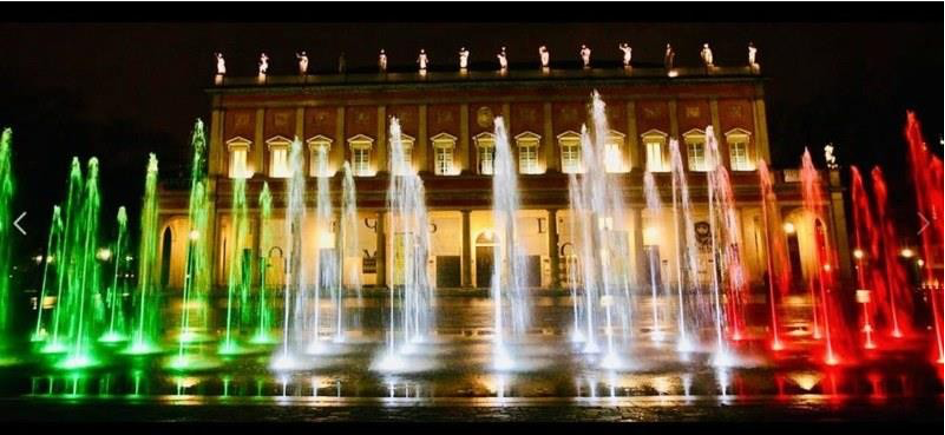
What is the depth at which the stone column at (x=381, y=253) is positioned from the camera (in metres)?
39.4

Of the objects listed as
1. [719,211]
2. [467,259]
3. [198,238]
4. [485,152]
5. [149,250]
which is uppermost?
[485,152]

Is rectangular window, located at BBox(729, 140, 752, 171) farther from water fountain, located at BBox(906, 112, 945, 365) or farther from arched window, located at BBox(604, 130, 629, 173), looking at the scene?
water fountain, located at BBox(906, 112, 945, 365)

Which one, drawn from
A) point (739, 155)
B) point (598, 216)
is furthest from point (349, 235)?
point (739, 155)

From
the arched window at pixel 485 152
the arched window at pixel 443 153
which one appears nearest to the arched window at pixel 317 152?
the arched window at pixel 443 153

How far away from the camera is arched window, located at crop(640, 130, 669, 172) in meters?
41.5

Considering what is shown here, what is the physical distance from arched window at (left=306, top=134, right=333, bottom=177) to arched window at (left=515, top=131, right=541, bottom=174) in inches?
486

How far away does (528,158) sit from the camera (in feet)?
138

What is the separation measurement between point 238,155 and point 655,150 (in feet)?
88.8

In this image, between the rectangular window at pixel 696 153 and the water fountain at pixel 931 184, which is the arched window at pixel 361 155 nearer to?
the rectangular window at pixel 696 153

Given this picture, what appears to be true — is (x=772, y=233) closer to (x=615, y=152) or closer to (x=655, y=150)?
(x=655, y=150)

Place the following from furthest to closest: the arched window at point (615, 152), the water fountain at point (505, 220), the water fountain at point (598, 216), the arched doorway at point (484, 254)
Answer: the arched window at point (615, 152)
the arched doorway at point (484, 254)
the water fountain at point (598, 216)
the water fountain at point (505, 220)

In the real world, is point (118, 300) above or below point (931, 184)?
below

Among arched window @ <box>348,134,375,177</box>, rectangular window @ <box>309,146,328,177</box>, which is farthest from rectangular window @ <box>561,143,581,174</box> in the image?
rectangular window @ <box>309,146,328,177</box>

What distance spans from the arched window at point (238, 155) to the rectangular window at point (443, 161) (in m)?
12.1
